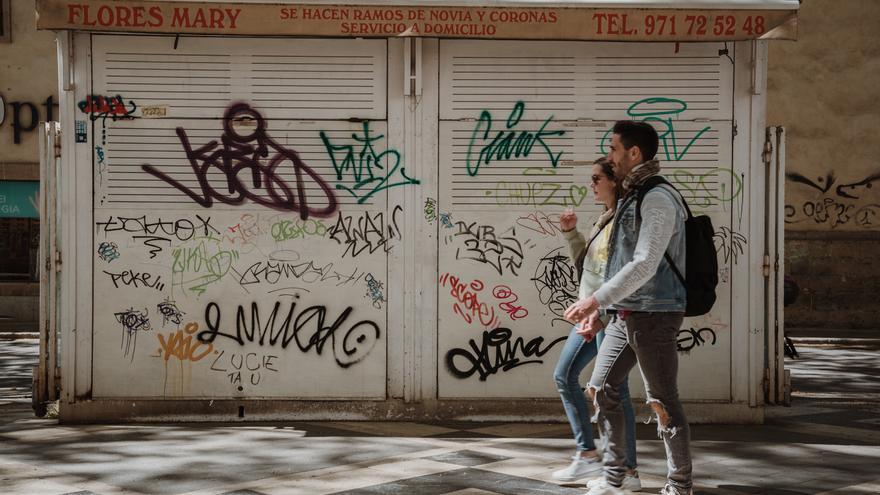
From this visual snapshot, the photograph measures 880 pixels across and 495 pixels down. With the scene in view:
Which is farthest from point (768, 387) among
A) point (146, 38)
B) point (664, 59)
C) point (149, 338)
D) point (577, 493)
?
point (146, 38)

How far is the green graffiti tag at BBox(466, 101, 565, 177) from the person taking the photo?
852 cm

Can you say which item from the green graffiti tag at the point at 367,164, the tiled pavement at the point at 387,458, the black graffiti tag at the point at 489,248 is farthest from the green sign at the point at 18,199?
the black graffiti tag at the point at 489,248

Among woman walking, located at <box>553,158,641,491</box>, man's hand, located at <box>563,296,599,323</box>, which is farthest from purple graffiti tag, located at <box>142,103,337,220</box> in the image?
man's hand, located at <box>563,296,599,323</box>

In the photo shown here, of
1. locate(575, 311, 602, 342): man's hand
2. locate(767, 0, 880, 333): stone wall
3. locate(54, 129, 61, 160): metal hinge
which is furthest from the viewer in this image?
locate(767, 0, 880, 333): stone wall

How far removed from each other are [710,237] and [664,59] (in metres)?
3.13

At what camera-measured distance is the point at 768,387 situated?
8820 millimetres

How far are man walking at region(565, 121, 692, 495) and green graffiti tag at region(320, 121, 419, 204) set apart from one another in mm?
2863

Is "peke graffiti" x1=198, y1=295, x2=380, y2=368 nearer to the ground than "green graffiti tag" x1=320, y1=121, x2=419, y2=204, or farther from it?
nearer to the ground

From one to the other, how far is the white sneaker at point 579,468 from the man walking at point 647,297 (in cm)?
66

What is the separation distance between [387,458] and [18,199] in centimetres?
1592

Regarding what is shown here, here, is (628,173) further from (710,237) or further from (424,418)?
(424,418)

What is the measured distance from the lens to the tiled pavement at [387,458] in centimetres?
629

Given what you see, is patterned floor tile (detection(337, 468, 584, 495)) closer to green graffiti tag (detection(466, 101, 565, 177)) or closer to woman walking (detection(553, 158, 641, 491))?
woman walking (detection(553, 158, 641, 491))

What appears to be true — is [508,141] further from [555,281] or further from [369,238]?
[369,238]
